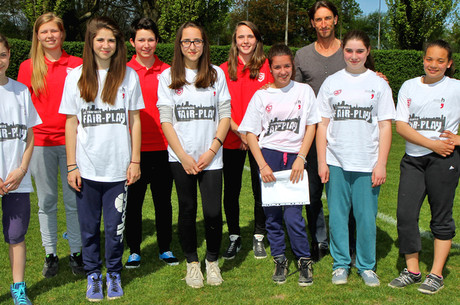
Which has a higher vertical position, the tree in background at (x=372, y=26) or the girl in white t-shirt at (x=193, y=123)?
the tree in background at (x=372, y=26)

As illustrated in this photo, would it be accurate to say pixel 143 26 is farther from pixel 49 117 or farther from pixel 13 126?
pixel 13 126

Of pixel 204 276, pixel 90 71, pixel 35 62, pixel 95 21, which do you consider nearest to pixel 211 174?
pixel 204 276

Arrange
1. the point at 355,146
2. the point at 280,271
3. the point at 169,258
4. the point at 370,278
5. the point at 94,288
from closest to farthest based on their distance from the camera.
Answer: the point at 94,288 → the point at 355,146 → the point at 370,278 → the point at 280,271 → the point at 169,258

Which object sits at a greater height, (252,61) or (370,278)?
(252,61)

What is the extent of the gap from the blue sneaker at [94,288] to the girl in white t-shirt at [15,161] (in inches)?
18.4

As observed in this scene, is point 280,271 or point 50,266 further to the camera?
point 50,266

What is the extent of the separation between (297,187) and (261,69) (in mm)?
1396

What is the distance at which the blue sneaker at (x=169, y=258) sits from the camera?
467 cm

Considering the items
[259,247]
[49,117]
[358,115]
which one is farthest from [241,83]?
[49,117]

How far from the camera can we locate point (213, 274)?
4.14 metres

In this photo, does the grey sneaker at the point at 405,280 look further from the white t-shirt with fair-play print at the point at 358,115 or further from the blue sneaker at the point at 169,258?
the blue sneaker at the point at 169,258

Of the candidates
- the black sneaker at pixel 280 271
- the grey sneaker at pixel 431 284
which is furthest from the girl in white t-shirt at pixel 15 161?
the grey sneaker at pixel 431 284

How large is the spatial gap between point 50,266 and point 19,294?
766 mm

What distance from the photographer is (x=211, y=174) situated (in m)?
4.01
